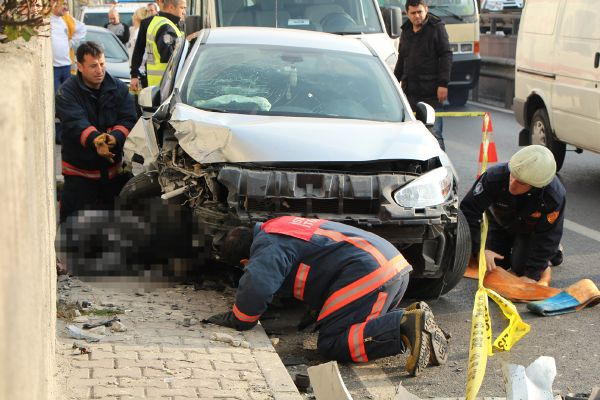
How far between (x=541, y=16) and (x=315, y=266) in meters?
6.80

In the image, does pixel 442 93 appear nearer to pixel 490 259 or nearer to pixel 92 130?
pixel 490 259

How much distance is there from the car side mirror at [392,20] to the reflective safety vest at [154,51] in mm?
2510

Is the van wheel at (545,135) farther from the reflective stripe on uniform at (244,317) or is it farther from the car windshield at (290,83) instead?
the reflective stripe on uniform at (244,317)

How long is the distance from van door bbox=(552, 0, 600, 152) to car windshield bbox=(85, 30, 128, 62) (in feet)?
26.5

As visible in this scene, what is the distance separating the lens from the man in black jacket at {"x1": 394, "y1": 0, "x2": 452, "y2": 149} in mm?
10602

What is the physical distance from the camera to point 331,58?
25.1 feet

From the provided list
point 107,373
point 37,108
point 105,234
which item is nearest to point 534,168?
point 105,234

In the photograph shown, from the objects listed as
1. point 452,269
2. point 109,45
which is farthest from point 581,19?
point 109,45

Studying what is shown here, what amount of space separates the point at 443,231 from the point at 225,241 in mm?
1387

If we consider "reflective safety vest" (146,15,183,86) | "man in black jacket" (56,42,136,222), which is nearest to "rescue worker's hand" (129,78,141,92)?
"reflective safety vest" (146,15,183,86)

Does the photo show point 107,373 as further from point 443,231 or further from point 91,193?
point 91,193

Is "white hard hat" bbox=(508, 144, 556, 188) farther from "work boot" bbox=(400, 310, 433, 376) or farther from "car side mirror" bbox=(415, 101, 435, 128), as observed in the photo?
"work boot" bbox=(400, 310, 433, 376)

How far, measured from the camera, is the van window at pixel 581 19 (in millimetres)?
9820

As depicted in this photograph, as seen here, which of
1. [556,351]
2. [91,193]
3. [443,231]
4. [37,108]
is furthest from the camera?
[91,193]
